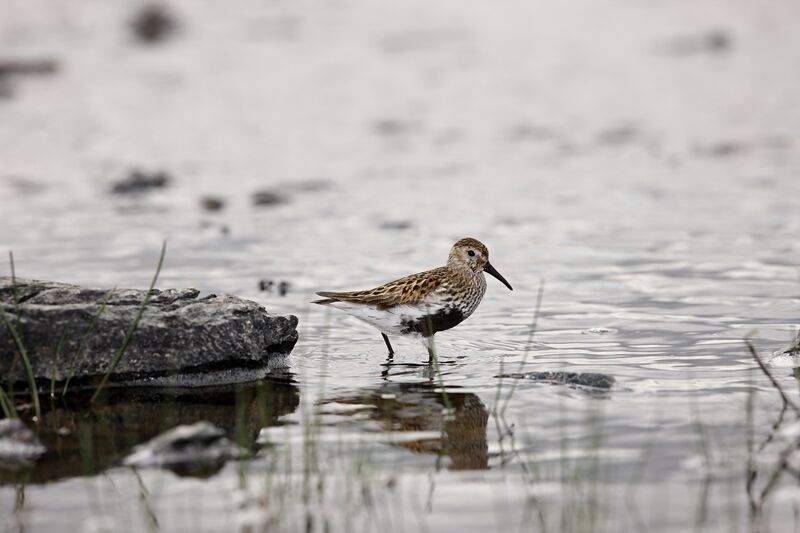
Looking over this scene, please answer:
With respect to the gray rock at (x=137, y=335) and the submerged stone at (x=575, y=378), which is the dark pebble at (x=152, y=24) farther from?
the submerged stone at (x=575, y=378)

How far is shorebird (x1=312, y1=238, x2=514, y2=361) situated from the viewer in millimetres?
9641

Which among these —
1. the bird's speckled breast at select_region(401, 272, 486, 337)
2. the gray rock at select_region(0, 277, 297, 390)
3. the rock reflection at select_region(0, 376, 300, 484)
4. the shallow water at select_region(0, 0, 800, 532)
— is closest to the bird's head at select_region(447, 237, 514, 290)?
the bird's speckled breast at select_region(401, 272, 486, 337)

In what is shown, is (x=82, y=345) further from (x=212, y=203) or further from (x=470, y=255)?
(x=212, y=203)

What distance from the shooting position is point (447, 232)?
1524cm

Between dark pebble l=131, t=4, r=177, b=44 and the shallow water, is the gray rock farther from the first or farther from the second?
dark pebble l=131, t=4, r=177, b=44

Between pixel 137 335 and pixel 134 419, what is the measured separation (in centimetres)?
83

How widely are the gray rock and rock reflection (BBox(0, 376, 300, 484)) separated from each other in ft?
0.64

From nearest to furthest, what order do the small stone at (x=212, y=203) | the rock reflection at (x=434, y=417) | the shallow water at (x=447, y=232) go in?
1. the shallow water at (x=447, y=232)
2. the rock reflection at (x=434, y=417)
3. the small stone at (x=212, y=203)

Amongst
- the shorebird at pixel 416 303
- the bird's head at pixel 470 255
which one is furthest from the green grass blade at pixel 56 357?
the bird's head at pixel 470 255

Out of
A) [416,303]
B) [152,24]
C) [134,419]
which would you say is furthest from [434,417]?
[152,24]

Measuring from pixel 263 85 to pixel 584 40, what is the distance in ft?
29.0

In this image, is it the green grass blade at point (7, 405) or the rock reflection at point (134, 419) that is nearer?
the rock reflection at point (134, 419)

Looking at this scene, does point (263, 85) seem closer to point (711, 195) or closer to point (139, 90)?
point (139, 90)

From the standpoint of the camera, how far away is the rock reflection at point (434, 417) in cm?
694
